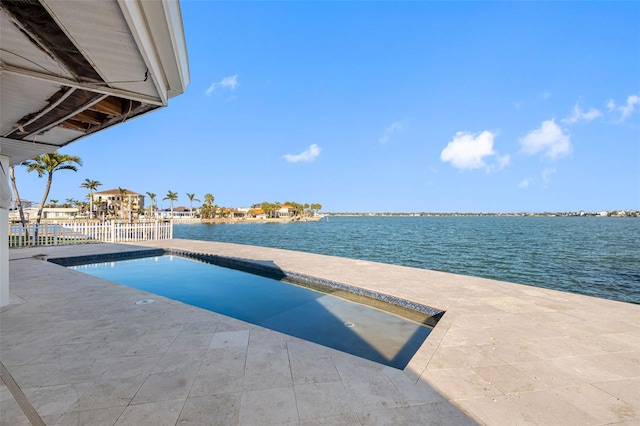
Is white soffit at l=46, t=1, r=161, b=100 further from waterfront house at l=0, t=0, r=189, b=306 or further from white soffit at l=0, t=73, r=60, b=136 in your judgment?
white soffit at l=0, t=73, r=60, b=136

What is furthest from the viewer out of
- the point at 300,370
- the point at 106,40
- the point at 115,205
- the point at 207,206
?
the point at 207,206

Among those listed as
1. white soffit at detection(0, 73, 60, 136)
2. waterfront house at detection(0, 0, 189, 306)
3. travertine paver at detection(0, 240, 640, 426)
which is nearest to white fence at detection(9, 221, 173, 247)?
travertine paver at detection(0, 240, 640, 426)

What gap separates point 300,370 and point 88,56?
3.14 meters

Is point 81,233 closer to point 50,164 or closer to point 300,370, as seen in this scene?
point 50,164

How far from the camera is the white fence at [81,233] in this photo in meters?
11.9

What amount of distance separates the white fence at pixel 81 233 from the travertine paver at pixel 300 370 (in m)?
10.5

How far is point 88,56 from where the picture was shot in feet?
6.72

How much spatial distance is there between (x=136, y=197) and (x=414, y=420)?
7142cm

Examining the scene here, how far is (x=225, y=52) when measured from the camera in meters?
19.4

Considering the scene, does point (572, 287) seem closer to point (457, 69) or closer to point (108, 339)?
point (108, 339)

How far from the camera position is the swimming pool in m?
3.92

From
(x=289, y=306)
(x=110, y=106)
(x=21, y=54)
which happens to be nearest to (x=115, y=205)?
(x=289, y=306)

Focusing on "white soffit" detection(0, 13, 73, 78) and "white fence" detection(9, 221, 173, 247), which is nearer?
"white soffit" detection(0, 13, 73, 78)

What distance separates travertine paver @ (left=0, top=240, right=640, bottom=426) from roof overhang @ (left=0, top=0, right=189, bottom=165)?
8.71 ft
